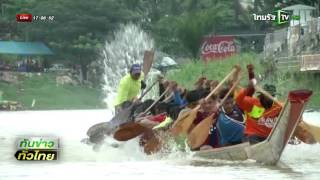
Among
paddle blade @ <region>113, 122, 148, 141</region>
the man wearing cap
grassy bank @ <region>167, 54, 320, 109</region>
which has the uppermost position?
the man wearing cap

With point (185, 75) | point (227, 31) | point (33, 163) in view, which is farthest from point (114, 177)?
point (227, 31)

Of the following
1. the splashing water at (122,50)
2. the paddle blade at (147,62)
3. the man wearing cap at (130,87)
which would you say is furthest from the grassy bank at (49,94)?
the man wearing cap at (130,87)

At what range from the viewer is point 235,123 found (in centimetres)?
1119

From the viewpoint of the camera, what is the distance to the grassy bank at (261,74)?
97.7 ft

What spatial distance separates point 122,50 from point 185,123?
4015cm

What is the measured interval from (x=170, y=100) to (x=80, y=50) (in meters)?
41.7

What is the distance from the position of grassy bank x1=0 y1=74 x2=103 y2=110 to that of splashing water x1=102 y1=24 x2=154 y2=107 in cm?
126

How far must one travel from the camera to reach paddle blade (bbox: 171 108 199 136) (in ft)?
38.6

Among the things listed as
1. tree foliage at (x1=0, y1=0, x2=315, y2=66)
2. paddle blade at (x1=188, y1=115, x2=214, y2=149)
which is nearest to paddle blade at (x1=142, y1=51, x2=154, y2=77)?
paddle blade at (x1=188, y1=115, x2=214, y2=149)

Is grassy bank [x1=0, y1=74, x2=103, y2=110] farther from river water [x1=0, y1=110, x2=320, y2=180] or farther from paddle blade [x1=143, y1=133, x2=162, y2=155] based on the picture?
paddle blade [x1=143, y1=133, x2=162, y2=155]

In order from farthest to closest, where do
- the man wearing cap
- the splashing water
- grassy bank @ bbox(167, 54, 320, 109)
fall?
the splashing water
grassy bank @ bbox(167, 54, 320, 109)
the man wearing cap

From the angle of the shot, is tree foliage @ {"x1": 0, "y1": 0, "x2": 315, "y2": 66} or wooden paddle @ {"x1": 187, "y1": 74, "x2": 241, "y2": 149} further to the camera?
tree foliage @ {"x1": 0, "y1": 0, "x2": 315, "y2": 66}

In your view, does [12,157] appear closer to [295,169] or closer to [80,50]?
[295,169]

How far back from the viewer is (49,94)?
52.0m
